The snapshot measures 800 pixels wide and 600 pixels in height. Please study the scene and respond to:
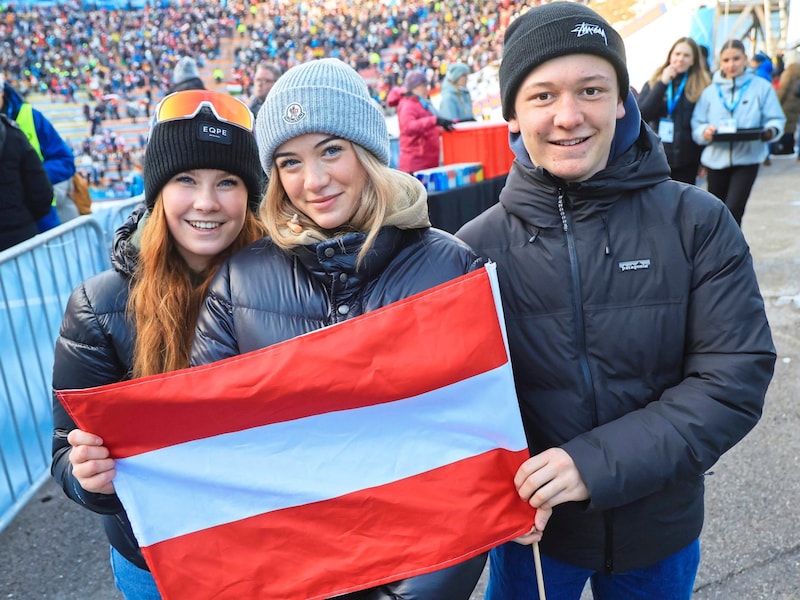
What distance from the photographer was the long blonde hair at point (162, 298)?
1.74m

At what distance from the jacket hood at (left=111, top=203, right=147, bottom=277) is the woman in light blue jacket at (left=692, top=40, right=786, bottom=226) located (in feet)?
18.3

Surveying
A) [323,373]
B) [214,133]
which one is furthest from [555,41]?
[214,133]

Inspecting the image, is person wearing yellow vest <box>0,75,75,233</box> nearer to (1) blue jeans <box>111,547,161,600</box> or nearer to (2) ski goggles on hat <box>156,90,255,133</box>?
(2) ski goggles on hat <box>156,90,255,133</box>

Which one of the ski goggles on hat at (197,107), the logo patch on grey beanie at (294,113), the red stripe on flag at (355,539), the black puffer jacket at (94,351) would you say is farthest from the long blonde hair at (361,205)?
the red stripe on flag at (355,539)

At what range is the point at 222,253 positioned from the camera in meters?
1.96

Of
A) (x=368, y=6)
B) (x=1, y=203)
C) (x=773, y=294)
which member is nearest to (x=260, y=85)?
(x=1, y=203)

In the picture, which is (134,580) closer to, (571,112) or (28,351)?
(571,112)

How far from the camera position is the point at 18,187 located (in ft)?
14.2

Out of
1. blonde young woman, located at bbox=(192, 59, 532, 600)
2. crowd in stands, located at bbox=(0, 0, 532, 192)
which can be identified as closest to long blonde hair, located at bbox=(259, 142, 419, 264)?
blonde young woman, located at bbox=(192, 59, 532, 600)

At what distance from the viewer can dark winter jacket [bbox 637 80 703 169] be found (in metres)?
6.32

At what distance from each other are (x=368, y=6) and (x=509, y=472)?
4598cm

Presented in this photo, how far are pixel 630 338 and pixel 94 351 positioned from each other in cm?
136

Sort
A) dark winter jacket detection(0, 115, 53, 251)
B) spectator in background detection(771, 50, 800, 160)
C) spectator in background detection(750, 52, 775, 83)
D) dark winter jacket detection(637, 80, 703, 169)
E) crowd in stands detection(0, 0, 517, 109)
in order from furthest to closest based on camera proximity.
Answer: crowd in stands detection(0, 0, 517, 109) < spectator in background detection(771, 50, 800, 160) < spectator in background detection(750, 52, 775, 83) < dark winter jacket detection(637, 80, 703, 169) < dark winter jacket detection(0, 115, 53, 251)

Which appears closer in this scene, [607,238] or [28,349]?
[607,238]
